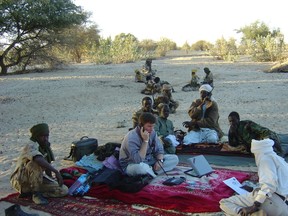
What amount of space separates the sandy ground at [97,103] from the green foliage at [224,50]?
283 inches

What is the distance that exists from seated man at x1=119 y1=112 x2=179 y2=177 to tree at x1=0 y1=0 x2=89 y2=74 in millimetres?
19002

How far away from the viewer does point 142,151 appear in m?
5.85

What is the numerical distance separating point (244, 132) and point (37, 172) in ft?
12.0

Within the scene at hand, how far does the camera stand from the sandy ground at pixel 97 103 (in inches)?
373

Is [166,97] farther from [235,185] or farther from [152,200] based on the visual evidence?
[152,200]

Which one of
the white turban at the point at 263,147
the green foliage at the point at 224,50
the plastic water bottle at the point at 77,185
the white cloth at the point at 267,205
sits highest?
the green foliage at the point at 224,50

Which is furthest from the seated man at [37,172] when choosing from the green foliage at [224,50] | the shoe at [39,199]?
the green foliage at [224,50]

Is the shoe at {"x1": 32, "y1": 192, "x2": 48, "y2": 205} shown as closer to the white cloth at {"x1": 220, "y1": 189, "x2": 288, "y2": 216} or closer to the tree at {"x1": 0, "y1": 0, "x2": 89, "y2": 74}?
the white cloth at {"x1": 220, "y1": 189, "x2": 288, "y2": 216}

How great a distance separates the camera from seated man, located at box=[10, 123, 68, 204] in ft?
17.0

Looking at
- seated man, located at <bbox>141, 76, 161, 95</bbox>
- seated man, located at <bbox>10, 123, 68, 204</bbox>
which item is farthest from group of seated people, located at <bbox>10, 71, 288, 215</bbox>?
seated man, located at <bbox>141, 76, 161, 95</bbox>

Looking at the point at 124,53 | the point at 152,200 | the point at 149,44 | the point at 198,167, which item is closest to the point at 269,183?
the point at 152,200

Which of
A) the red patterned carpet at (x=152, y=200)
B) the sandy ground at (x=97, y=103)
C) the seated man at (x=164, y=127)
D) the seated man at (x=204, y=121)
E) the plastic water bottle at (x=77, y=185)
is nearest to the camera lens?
the red patterned carpet at (x=152, y=200)

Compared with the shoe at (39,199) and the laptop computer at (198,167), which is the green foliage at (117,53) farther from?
the shoe at (39,199)

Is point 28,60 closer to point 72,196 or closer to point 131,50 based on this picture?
point 131,50
